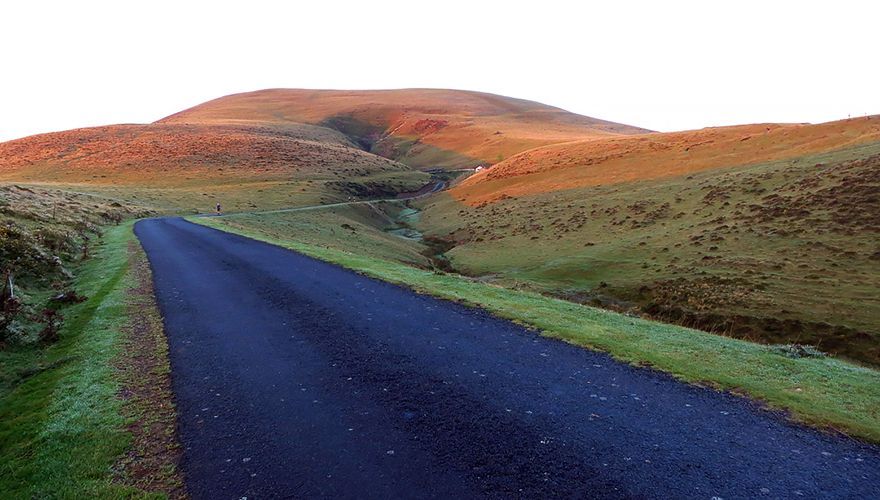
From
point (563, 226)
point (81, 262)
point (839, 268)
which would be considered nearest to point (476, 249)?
point (563, 226)

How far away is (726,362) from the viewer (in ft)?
33.7

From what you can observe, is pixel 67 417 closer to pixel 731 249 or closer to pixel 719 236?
pixel 731 249

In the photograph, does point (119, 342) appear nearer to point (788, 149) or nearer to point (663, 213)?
point (663, 213)

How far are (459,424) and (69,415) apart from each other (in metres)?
6.90

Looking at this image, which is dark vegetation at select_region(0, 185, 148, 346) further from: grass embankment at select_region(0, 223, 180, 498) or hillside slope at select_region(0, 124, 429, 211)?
hillside slope at select_region(0, 124, 429, 211)

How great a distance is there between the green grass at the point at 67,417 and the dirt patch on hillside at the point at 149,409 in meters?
0.18

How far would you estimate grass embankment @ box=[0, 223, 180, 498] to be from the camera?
6301 millimetres

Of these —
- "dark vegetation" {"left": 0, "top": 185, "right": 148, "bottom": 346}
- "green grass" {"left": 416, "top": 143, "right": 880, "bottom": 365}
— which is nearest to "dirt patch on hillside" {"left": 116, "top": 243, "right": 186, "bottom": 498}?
"dark vegetation" {"left": 0, "top": 185, "right": 148, "bottom": 346}

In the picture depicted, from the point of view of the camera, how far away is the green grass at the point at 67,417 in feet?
20.7

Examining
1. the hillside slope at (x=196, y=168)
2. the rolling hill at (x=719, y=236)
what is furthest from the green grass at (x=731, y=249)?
the hillside slope at (x=196, y=168)

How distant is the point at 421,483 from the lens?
5.91 m

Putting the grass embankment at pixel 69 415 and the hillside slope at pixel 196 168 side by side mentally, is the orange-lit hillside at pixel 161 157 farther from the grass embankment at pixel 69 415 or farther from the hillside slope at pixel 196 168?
the grass embankment at pixel 69 415

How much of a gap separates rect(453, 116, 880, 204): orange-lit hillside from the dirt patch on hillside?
55.7m

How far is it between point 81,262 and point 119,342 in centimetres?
1656
